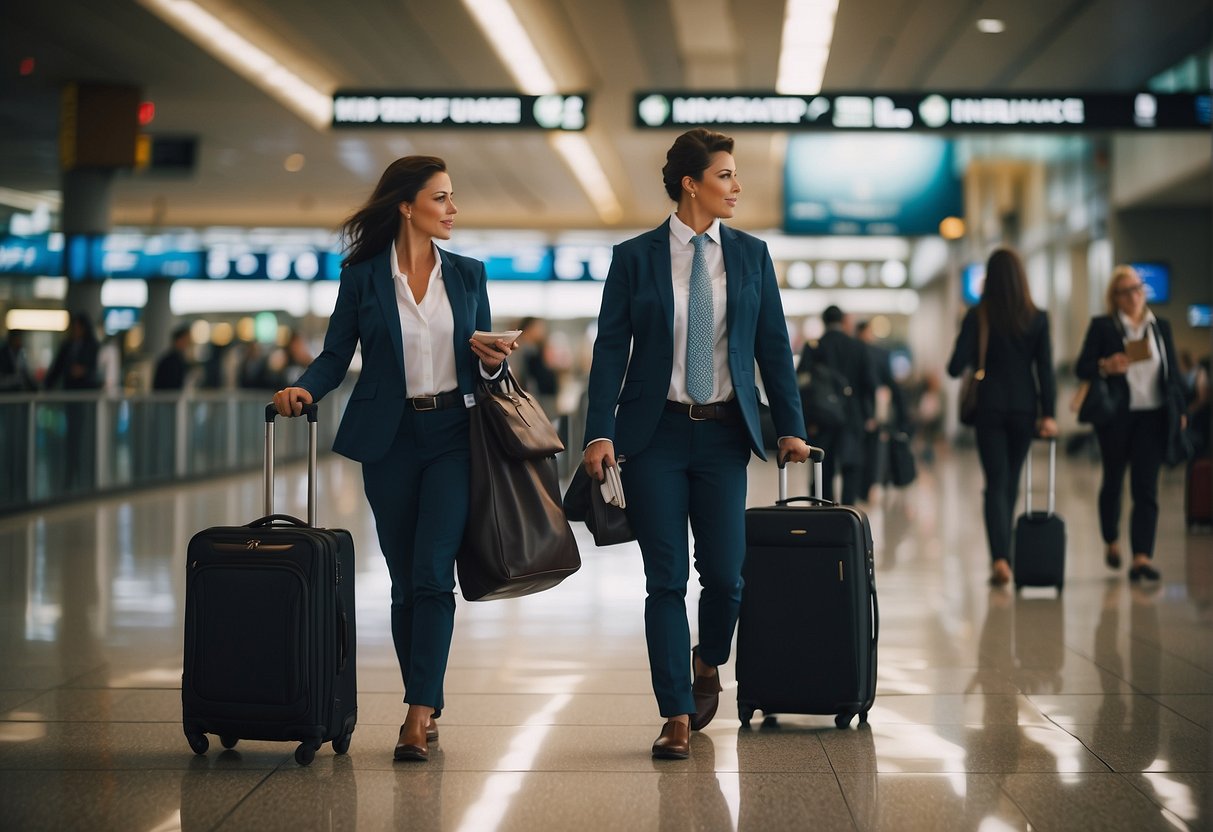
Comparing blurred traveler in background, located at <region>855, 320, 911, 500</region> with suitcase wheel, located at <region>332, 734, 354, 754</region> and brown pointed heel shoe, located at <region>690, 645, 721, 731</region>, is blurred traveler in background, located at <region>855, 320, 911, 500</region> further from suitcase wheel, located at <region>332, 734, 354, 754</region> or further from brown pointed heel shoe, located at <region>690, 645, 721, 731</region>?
suitcase wheel, located at <region>332, 734, 354, 754</region>

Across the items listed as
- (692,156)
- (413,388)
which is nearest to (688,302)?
(692,156)

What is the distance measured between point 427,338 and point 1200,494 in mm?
8814

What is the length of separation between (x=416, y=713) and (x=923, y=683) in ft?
6.63

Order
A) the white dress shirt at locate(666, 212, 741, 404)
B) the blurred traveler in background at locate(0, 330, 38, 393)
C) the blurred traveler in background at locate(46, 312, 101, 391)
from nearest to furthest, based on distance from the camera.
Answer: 1. the white dress shirt at locate(666, 212, 741, 404)
2. the blurred traveler in background at locate(0, 330, 38, 393)
3. the blurred traveler in background at locate(46, 312, 101, 391)

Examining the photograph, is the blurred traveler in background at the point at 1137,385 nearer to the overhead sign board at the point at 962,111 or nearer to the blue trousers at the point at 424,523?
the overhead sign board at the point at 962,111

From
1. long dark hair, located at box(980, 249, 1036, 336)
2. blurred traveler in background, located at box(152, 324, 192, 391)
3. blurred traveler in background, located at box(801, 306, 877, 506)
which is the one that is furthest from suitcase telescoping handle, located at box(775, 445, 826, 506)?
blurred traveler in background, located at box(152, 324, 192, 391)

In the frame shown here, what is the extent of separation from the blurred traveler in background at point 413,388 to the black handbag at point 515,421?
0.07m

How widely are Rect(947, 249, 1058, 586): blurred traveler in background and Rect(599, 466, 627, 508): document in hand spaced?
13.4 ft

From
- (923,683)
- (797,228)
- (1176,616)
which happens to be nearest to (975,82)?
(797,228)

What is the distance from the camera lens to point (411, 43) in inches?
555

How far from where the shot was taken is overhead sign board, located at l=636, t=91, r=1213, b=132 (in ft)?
37.3

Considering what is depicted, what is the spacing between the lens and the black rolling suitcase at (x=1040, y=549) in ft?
24.4

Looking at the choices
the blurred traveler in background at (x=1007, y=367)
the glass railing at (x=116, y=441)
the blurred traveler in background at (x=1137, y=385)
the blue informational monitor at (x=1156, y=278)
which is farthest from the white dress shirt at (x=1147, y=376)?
the blue informational monitor at (x=1156, y=278)

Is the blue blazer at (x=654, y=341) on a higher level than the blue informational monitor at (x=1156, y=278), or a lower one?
lower
